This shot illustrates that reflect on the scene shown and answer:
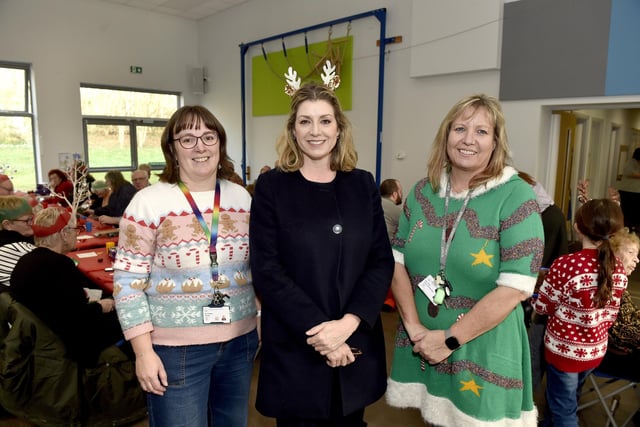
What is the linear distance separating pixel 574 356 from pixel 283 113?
5.77 metres

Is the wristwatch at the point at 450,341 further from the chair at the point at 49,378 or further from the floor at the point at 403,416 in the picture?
the chair at the point at 49,378

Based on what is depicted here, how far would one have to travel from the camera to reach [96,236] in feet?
14.3

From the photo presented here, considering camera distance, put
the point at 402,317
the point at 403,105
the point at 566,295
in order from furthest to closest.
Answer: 1. the point at 403,105
2. the point at 566,295
3. the point at 402,317

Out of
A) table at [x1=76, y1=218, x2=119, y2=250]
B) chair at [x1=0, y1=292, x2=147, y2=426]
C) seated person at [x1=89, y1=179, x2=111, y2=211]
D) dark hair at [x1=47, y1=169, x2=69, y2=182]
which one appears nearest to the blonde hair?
chair at [x1=0, y1=292, x2=147, y2=426]

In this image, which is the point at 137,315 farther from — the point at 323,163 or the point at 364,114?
the point at 364,114

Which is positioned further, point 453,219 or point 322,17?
point 322,17

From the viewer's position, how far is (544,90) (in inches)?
→ 159

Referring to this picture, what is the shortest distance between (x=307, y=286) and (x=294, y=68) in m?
5.92

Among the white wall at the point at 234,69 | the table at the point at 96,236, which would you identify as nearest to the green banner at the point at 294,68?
the white wall at the point at 234,69

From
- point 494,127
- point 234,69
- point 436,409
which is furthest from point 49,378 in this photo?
point 234,69

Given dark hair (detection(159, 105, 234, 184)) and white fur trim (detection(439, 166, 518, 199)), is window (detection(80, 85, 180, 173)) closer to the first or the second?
dark hair (detection(159, 105, 234, 184))

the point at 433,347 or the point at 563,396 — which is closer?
the point at 433,347

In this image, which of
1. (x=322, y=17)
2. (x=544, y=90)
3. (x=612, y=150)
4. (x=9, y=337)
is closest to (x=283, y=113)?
(x=322, y=17)

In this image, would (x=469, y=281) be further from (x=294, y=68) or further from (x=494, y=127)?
(x=294, y=68)
